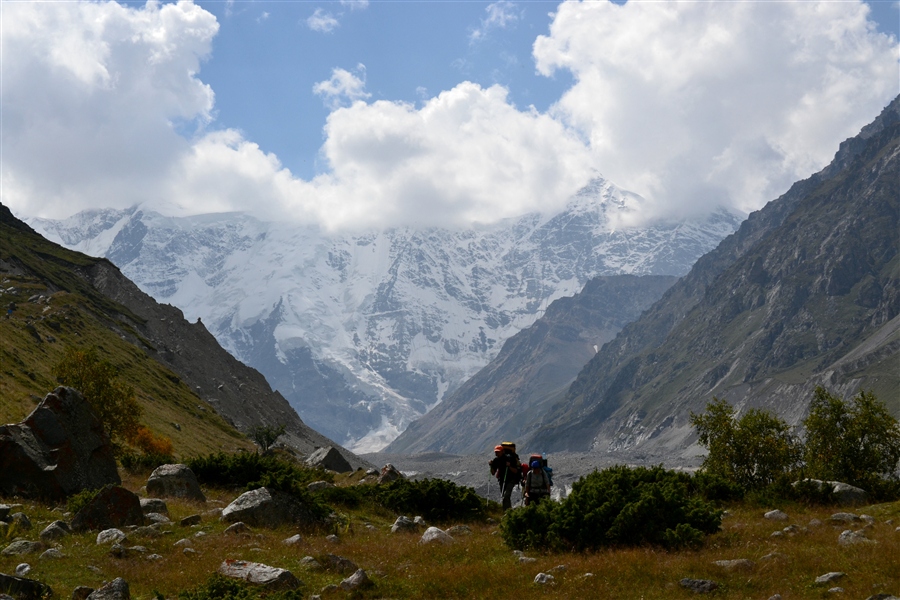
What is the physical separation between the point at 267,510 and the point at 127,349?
366ft

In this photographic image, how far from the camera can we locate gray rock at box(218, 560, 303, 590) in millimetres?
18547

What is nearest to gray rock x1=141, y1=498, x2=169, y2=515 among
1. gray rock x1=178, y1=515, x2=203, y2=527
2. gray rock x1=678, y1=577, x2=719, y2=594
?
gray rock x1=178, y1=515, x2=203, y2=527

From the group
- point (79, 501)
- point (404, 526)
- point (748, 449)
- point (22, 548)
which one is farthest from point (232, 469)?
point (748, 449)

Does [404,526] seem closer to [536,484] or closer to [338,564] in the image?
[536,484]

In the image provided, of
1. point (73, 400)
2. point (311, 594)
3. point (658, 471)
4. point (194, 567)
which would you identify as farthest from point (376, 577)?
point (73, 400)

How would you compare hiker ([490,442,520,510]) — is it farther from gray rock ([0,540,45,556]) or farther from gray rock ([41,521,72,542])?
gray rock ([0,540,45,556])

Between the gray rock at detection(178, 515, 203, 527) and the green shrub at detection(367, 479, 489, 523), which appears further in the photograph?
the green shrub at detection(367, 479, 489, 523)

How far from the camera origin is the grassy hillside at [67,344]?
68.8 metres

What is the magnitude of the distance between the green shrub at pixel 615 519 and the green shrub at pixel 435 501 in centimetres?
752

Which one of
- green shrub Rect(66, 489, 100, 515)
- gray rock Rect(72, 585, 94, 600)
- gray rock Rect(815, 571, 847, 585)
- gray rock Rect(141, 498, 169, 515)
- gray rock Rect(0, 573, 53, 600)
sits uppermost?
green shrub Rect(66, 489, 100, 515)

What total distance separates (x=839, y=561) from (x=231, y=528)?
52.1 ft

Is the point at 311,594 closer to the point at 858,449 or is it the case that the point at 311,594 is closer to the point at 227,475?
the point at 227,475

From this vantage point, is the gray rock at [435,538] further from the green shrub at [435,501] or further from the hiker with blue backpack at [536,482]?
the green shrub at [435,501]

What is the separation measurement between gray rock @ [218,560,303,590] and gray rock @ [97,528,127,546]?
422cm
